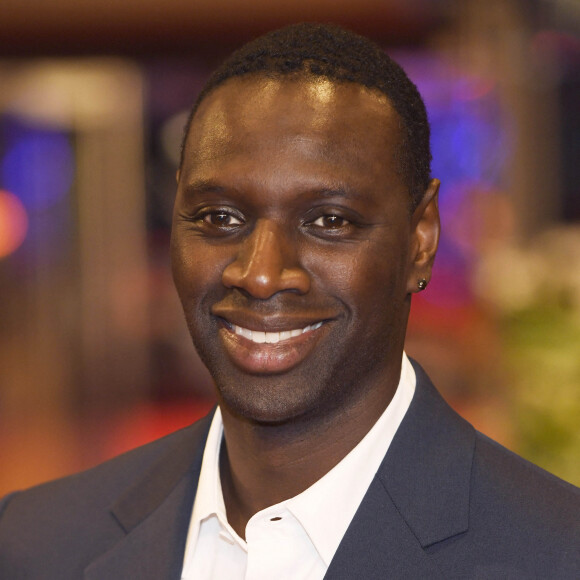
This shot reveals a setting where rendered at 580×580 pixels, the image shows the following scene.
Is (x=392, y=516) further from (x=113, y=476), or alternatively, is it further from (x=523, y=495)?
(x=113, y=476)

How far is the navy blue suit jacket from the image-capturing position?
52.2 inches

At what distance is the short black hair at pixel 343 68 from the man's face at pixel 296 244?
3 cm

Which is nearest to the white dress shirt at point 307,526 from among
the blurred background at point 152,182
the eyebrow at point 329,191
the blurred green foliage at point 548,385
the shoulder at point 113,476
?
the shoulder at point 113,476

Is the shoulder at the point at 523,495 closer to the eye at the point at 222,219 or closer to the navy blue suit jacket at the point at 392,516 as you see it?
the navy blue suit jacket at the point at 392,516

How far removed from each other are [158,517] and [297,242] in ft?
1.98

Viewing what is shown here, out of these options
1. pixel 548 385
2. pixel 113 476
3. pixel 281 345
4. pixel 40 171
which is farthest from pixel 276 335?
pixel 40 171

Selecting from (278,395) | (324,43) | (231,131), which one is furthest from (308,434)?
(324,43)

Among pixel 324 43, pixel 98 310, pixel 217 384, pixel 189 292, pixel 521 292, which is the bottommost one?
pixel 98 310

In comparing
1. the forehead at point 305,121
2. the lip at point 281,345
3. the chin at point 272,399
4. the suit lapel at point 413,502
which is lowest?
the suit lapel at point 413,502

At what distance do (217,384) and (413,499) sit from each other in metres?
0.38

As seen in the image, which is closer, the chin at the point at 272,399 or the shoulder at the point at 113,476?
the chin at the point at 272,399

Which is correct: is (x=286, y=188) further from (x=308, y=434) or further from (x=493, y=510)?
(x=493, y=510)

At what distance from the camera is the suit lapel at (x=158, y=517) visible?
1.55 m

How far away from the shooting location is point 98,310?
5.86 m
